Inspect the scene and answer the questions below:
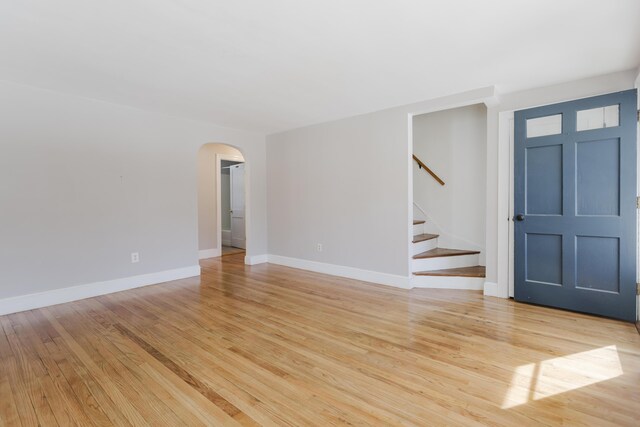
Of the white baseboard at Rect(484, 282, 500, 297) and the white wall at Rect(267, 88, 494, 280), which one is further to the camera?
the white wall at Rect(267, 88, 494, 280)

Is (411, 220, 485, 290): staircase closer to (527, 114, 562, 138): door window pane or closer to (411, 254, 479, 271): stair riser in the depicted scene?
(411, 254, 479, 271): stair riser

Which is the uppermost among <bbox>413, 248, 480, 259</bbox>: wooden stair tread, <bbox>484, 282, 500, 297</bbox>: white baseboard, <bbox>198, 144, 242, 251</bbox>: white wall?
<bbox>198, 144, 242, 251</bbox>: white wall

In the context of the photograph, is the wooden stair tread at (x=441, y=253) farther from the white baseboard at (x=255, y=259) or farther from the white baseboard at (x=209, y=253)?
the white baseboard at (x=209, y=253)

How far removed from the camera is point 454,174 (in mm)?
4555

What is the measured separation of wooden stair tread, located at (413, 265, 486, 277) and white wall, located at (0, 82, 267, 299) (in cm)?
333

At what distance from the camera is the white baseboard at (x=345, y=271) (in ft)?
13.1

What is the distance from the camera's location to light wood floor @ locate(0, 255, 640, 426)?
1.62 meters

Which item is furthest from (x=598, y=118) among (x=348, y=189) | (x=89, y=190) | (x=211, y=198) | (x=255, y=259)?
(x=211, y=198)

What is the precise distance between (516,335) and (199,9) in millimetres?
3339

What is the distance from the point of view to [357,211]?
4.42 metres

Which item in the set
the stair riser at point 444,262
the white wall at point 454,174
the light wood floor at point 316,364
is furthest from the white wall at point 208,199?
the stair riser at point 444,262

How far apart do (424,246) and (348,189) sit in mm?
1344

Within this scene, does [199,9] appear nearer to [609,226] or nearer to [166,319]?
[166,319]

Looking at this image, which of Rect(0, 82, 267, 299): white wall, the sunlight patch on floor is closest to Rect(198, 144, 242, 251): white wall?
Rect(0, 82, 267, 299): white wall
